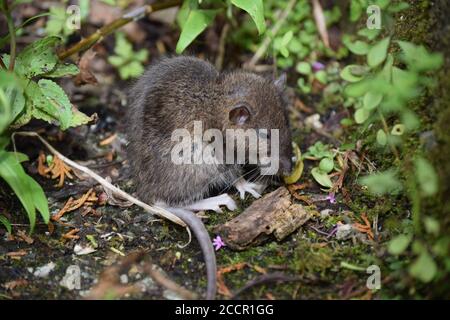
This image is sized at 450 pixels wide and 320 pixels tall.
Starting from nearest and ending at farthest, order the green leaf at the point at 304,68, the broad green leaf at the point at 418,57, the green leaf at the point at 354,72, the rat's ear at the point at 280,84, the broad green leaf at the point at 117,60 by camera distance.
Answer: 1. the broad green leaf at the point at 418,57
2. the green leaf at the point at 354,72
3. the rat's ear at the point at 280,84
4. the green leaf at the point at 304,68
5. the broad green leaf at the point at 117,60

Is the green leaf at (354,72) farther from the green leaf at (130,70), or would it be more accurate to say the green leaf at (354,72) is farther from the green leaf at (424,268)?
the green leaf at (130,70)

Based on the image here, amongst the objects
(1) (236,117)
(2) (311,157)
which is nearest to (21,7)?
(1) (236,117)

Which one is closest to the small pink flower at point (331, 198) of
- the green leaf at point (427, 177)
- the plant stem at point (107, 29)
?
the green leaf at point (427, 177)

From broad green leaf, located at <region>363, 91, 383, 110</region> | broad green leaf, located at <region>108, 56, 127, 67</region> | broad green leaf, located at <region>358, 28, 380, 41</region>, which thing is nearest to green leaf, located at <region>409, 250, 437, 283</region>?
broad green leaf, located at <region>363, 91, 383, 110</region>

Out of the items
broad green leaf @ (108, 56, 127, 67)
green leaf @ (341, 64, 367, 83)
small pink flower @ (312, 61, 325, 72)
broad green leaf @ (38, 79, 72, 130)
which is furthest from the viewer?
broad green leaf @ (108, 56, 127, 67)

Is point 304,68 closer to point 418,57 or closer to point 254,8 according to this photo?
point 254,8

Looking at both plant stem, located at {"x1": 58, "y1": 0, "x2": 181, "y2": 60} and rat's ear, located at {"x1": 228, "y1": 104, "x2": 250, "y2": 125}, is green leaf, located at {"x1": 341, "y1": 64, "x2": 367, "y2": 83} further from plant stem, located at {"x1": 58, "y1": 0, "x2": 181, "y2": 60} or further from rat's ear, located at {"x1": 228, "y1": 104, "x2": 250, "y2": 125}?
plant stem, located at {"x1": 58, "y1": 0, "x2": 181, "y2": 60}
